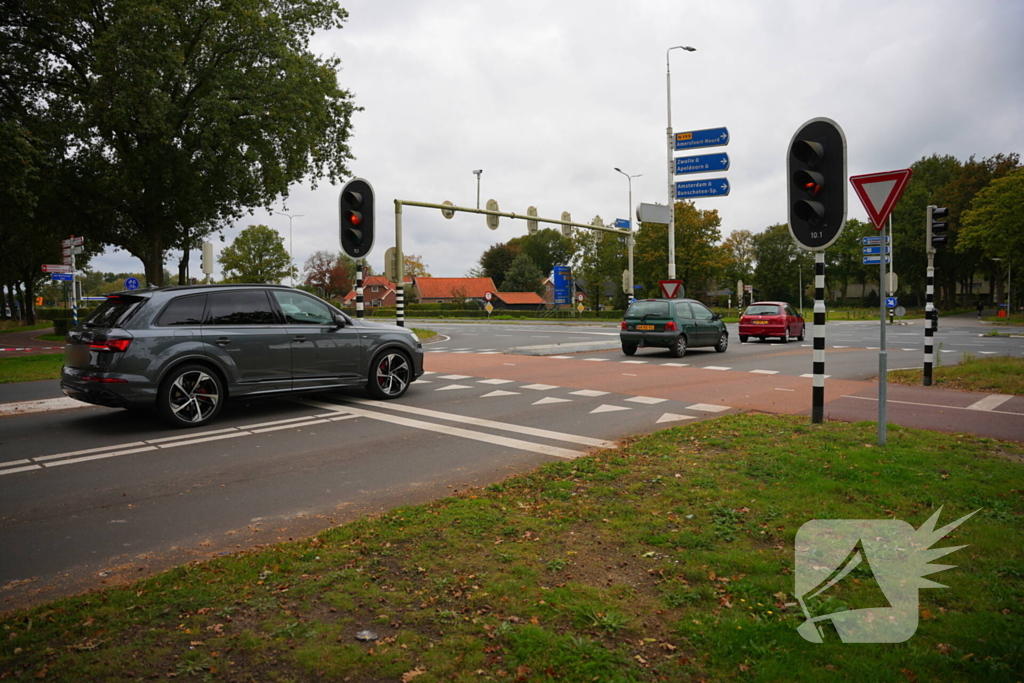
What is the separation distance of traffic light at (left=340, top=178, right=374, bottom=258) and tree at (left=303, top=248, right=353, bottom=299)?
266 ft

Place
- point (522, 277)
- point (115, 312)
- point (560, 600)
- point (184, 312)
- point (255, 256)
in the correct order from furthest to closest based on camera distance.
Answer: point (522, 277)
point (255, 256)
point (184, 312)
point (115, 312)
point (560, 600)

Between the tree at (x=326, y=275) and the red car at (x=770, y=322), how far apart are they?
244 ft

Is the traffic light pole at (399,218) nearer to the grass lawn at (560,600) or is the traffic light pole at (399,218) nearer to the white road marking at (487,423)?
the white road marking at (487,423)

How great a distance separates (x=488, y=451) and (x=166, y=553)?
349cm

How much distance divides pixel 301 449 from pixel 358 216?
7.67 m

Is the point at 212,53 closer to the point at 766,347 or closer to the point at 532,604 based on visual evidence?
the point at 766,347

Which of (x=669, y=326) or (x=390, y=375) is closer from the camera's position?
(x=390, y=375)

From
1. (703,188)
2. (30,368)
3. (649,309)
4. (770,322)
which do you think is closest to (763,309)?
(770,322)

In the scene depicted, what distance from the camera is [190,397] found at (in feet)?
28.2

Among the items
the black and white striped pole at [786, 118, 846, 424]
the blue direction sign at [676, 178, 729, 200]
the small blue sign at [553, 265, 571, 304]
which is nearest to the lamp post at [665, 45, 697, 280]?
the blue direction sign at [676, 178, 729, 200]


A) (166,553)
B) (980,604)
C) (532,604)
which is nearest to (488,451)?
(166,553)

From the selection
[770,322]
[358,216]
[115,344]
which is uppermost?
[358,216]

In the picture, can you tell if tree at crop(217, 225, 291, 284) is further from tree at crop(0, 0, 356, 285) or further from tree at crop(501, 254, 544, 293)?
tree at crop(0, 0, 356, 285)

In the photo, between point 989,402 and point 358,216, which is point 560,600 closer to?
point 989,402
